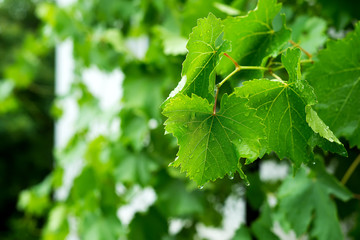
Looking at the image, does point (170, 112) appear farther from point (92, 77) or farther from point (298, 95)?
point (92, 77)

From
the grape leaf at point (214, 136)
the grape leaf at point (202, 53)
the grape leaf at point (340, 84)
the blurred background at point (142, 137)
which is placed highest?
the grape leaf at point (202, 53)

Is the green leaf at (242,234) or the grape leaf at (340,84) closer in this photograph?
the grape leaf at (340,84)

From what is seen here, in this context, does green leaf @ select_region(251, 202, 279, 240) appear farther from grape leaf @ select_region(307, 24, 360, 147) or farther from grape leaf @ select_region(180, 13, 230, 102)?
grape leaf @ select_region(180, 13, 230, 102)

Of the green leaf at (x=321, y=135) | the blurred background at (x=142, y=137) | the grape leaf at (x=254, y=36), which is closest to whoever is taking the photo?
the green leaf at (x=321, y=135)

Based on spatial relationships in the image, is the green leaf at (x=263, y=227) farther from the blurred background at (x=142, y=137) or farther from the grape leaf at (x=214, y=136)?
the grape leaf at (x=214, y=136)

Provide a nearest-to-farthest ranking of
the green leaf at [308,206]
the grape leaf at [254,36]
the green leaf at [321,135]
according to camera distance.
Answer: the green leaf at [321,135]
the grape leaf at [254,36]
the green leaf at [308,206]

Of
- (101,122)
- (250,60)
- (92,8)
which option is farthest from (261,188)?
(92,8)

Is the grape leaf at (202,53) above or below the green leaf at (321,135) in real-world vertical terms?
above

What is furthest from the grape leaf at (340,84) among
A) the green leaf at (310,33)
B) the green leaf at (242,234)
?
the green leaf at (242,234)
